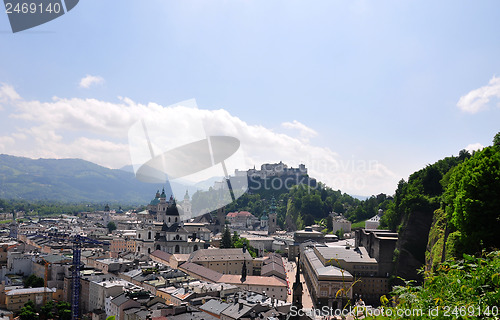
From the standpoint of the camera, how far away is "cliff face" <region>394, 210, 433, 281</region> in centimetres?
2844

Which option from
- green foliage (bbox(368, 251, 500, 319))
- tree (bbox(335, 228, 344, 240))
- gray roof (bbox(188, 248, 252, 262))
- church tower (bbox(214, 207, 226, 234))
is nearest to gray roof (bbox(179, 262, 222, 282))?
gray roof (bbox(188, 248, 252, 262))

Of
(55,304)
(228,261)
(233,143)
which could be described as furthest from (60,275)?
(233,143)

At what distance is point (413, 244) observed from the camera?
28.9m

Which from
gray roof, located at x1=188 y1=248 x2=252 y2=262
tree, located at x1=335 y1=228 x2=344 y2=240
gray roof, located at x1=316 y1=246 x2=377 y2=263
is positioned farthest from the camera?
tree, located at x1=335 y1=228 x2=344 y2=240

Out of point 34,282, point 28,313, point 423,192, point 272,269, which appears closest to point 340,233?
point 272,269

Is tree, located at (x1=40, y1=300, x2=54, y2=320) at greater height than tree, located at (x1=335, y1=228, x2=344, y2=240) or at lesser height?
lesser

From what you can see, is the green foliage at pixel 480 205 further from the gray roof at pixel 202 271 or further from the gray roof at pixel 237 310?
the gray roof at pixel 202 271

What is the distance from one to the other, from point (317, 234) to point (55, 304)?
1395 inches

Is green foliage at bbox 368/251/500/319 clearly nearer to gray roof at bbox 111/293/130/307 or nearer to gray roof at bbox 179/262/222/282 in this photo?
gray roof at bbox 111/293/130/307

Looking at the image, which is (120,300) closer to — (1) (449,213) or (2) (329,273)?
(2) (329,273)

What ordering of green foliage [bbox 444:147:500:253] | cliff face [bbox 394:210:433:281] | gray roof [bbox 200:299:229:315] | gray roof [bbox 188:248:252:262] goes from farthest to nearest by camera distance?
gray roof [bbox 188:248:252:262] < cliff face [bbox 394:210:433:281] < gray roof [bbox 200:299:229:315] < green foliage [bbox 444:147:500:253]

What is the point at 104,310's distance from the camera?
91.7 feet

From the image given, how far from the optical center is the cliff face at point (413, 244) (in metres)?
28.4

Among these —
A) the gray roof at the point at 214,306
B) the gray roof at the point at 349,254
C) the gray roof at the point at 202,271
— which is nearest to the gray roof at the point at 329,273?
the gray roof at the point at 349,254
